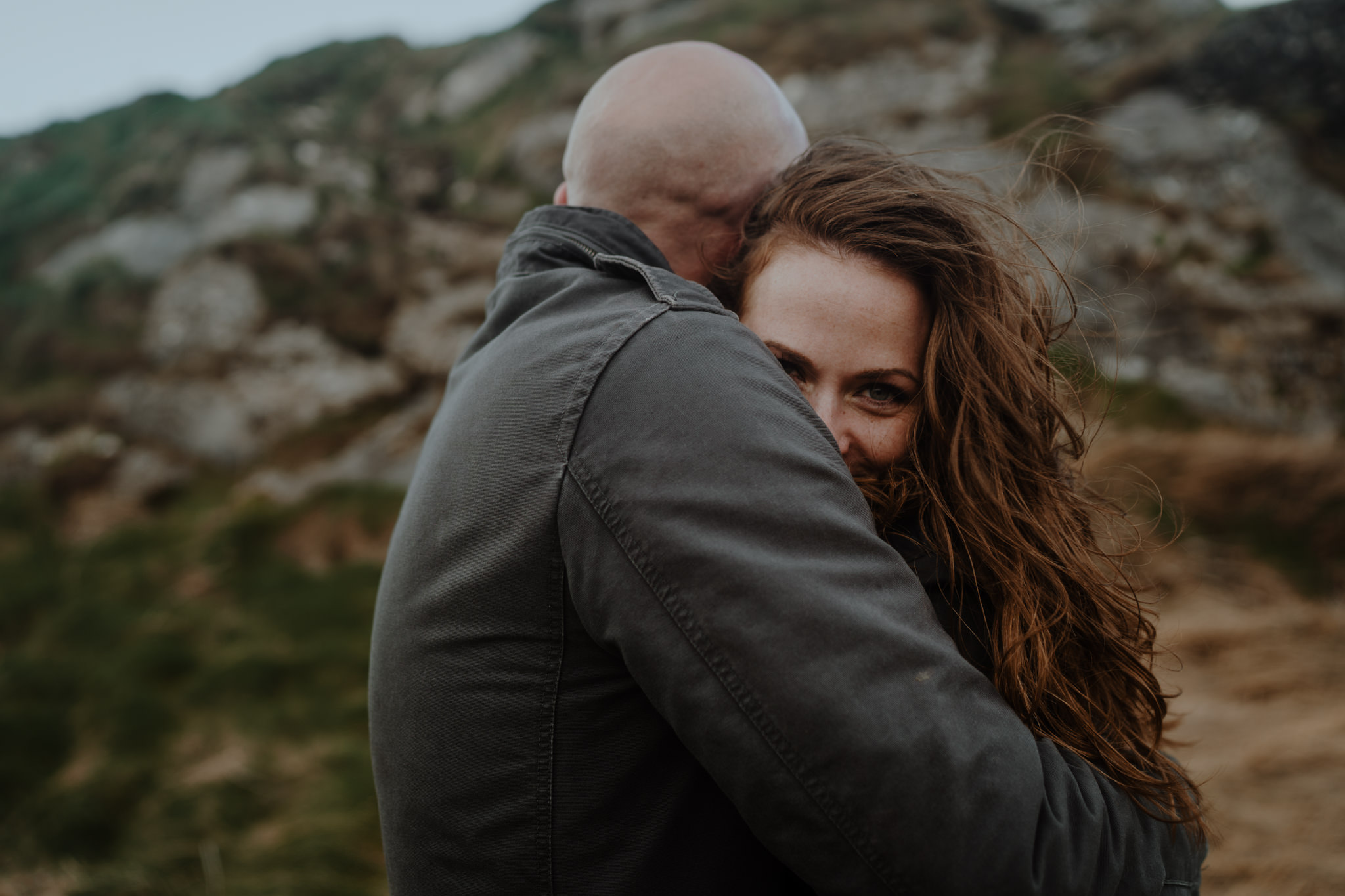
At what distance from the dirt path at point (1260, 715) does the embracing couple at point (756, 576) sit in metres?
2.01

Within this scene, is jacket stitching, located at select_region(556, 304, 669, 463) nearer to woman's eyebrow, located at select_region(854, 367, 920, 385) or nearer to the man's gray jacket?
the man's gray jacket

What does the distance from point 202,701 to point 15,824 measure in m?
1.09

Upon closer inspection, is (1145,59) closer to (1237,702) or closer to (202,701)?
(1237,702)

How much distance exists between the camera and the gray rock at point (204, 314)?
947 cm

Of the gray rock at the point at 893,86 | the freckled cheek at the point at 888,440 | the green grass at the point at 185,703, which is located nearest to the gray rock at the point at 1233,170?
the gray rock at the point at 893,86

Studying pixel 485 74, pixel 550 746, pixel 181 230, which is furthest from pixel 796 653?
pixel 485 74

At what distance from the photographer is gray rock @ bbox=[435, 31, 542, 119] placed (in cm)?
1608

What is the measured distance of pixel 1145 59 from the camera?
8992 mm

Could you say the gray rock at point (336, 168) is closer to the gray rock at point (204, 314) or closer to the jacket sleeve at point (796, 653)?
the gray rock at point (204, 314)

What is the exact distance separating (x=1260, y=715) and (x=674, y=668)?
4413mm

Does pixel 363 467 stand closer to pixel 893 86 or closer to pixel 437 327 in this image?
pixel 437 327

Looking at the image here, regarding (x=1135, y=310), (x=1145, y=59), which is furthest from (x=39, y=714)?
(x=1145, y=59)

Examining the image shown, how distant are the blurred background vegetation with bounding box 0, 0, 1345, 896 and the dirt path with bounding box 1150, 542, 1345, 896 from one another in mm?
38

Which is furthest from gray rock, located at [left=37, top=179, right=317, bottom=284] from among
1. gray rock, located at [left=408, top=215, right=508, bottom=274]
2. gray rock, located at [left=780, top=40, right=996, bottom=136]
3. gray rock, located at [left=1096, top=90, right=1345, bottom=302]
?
gray rock, located at [left=1096, top=90, right=1345, bottom=302]
